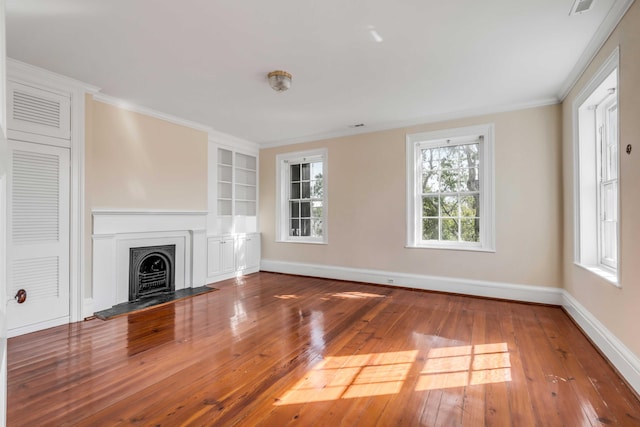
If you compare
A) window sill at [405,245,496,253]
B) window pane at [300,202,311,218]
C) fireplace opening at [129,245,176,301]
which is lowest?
fireplace opening at [129,245,176,301]

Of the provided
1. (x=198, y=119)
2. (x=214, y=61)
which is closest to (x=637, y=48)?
(x=214, y=61)

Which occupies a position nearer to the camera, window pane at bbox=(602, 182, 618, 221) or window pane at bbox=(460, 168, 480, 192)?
window pane at bbox=(602, 182, 618, 221)

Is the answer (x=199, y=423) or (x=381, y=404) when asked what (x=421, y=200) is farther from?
(x=199, y=423)

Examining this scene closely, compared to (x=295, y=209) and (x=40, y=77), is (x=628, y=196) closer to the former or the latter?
(x=295, y=209)

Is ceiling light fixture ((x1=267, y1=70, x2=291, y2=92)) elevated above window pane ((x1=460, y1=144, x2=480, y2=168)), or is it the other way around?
ceiling light fixture ((x1=267, y1=70, x2=291, y2=92))

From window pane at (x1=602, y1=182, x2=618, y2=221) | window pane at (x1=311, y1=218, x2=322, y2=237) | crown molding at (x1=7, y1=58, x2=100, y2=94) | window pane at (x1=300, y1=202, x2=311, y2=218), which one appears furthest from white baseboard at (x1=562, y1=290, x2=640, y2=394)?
crown molding at (x1=7, y1=58, x2=100, y2=94)

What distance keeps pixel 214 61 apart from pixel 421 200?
11.1 feet

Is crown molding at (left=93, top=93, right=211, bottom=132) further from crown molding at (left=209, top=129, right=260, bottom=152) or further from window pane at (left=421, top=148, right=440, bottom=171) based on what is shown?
window pane at (left=421, top=148, right=440, bottom=171)

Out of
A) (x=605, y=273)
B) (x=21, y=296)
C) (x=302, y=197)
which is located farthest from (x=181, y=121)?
(x=605, y=273)

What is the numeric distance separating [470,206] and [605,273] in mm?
1826

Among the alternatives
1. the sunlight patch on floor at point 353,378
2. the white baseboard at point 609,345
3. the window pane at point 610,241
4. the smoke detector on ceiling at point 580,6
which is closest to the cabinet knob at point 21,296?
the sunlight patch on floor at point 353,378

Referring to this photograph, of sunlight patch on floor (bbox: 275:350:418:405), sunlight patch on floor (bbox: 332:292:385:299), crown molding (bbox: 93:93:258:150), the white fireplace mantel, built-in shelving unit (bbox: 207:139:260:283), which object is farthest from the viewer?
built-in shelving unit (bbox: 207:139:260:283)

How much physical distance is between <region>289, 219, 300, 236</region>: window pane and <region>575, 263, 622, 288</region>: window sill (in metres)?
Result: 4.21

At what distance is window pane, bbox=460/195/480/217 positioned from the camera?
14.1 ft
